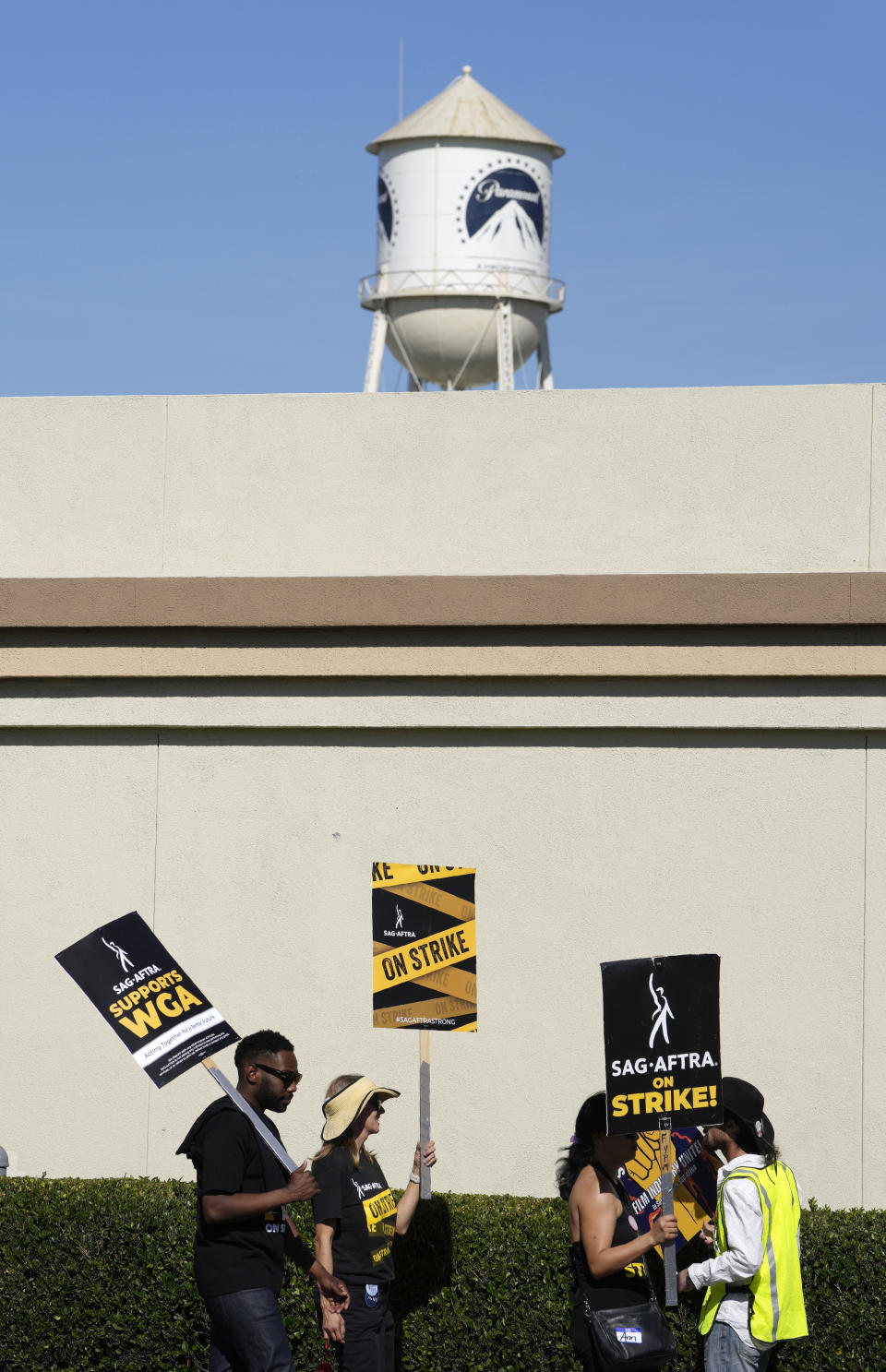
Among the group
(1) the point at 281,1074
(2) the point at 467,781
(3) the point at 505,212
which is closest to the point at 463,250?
(3) the point at 505,212

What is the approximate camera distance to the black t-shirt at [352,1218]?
654cm

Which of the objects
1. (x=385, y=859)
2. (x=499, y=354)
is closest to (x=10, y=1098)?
(x=385, y=859)

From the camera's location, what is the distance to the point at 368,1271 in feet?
21.6

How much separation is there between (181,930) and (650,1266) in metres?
4.01

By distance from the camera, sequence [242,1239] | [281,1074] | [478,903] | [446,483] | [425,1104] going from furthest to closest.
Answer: [446,483] < [478,903] < [425,1104] < [281,1074] < [242,1239]

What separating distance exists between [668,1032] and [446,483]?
4.56 metres

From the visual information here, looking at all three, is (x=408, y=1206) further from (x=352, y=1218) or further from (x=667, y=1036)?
(x=667, y=1036)

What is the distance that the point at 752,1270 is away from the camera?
6.28 meters

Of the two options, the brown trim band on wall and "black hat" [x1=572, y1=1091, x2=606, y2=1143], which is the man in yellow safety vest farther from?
the brown trim band on wall

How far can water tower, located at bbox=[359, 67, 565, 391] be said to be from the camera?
65.9 feet

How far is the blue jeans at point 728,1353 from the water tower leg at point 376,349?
1429 cm

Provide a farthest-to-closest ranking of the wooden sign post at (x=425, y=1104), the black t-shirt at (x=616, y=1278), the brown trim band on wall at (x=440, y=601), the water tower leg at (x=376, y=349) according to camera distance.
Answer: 1. the water tower leg at (x=376, y=349)
2. the brown trim band on wall at (x=440, y=601)
3. the wooden sign post at (x=425, y=1104)
4. the black t-shirt at (x=616, y=1278)

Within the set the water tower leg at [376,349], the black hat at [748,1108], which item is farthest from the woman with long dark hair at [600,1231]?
the water tower leg at [376,349]

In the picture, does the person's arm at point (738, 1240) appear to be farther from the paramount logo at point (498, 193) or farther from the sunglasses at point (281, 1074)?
the paramount logo at point (498, 193)
